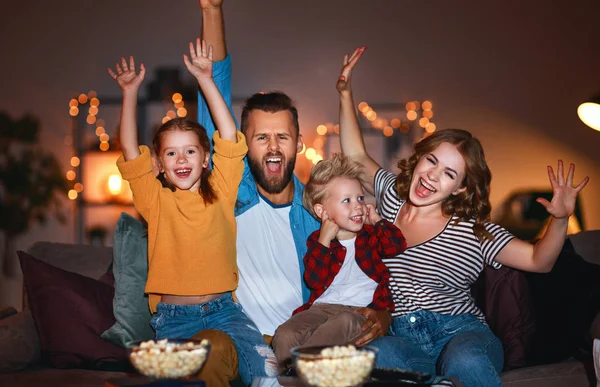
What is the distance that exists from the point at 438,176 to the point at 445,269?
0.34 meters

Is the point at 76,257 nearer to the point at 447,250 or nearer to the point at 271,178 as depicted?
the point at 271,178

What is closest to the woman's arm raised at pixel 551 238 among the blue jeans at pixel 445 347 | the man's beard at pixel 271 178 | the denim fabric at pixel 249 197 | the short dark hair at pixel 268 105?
the blue jeans at pixel 445 347

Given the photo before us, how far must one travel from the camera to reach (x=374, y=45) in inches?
221

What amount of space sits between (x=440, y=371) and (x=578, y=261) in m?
0.75

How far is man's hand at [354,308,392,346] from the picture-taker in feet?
7.75

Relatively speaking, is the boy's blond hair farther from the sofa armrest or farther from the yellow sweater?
the sofa armrest

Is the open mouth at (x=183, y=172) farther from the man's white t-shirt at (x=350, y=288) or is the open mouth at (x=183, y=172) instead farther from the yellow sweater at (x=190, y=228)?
the man's white t-shirt at (x=350, y=288)

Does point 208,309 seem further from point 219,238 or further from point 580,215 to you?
point 580,215

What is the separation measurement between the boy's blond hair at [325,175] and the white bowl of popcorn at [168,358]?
1140 mm

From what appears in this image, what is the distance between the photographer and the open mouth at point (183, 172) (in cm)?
240

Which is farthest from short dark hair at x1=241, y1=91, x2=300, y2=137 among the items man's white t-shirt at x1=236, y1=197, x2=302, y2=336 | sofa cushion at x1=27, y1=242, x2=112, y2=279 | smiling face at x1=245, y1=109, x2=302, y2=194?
sofa cushion at x1=27, y1=242, x2=112, y2=279

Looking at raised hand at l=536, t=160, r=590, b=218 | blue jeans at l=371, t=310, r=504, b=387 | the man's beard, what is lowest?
blue jeans at l=371, t=310, r=504, b=387

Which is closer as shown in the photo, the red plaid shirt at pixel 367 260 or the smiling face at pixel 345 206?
the red plaid shirt at pixel 367 260

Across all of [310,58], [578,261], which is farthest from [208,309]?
[310,58]
